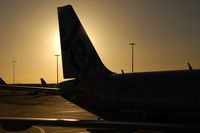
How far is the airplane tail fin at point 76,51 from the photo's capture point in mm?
23734

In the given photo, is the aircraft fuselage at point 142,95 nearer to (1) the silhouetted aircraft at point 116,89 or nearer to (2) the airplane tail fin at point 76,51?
(1) the silhouetted aircraft at point 116,89

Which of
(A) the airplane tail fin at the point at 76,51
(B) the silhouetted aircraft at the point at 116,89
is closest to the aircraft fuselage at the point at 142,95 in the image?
(B) the silhouetted aircraft at the point at 116,89

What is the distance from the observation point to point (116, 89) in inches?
810

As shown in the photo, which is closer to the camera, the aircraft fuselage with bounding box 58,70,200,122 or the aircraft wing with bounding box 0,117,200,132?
the aircraft wing with bounding box 0,117,200,132

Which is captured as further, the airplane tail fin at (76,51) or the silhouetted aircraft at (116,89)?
the airplane tail fin at (76,51)

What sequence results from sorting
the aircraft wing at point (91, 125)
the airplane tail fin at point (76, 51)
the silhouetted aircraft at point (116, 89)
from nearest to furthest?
the aircraft wing at point (91, 125)
the silhouetted aircraft at point (116, 89)
the airplane tail fin at point (76, 51)

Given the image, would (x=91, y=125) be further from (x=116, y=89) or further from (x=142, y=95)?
(x=116, y=89)

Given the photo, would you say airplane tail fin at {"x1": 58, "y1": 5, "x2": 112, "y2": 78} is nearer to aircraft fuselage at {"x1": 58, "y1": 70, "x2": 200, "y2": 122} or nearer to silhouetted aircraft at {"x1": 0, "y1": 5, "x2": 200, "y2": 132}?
silhouetted aircraft at {"x1": 0, "y1": 5, "x2": 200, "y2": 132}

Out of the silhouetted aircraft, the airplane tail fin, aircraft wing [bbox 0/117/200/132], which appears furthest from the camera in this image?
the airplane tail fin

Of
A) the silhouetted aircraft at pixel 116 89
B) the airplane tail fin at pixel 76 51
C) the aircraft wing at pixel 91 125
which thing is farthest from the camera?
the airplane tail fin at pixel 76 51

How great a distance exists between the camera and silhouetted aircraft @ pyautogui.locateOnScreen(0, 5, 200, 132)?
56.1 feet

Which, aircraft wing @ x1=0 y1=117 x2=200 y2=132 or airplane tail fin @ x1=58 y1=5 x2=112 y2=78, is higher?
airplane tail fin @ x1=58 y1=5 x2=112 y2=78

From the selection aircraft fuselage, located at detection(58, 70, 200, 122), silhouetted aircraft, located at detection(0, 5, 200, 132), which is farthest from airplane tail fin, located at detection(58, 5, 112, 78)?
aircraft fuselage, located at detection(58, 70, 200, 122)

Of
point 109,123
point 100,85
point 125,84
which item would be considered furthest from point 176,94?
point 109,123
